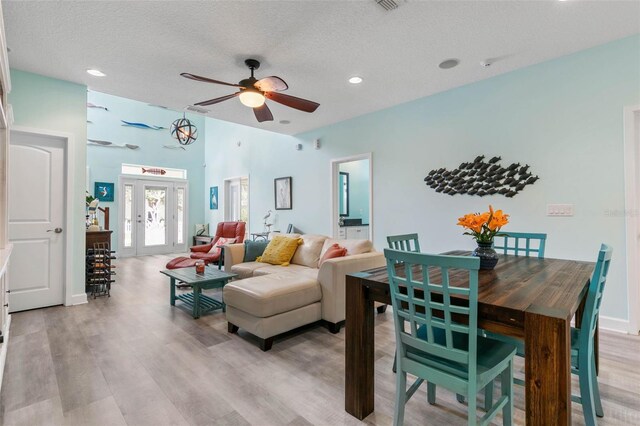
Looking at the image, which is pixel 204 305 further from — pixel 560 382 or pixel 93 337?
pixel 560 382

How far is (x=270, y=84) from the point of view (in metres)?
2.86

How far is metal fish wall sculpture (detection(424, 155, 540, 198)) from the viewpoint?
11.5 feet

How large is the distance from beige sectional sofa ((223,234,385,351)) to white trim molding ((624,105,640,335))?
2.25 m

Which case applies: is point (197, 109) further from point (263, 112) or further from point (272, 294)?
point (272, 294)

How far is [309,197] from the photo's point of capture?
594 centimetres

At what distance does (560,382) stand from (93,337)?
3.44m

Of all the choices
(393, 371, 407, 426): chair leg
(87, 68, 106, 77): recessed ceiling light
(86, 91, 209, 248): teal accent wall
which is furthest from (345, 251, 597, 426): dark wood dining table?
(86, 91, 209, 248): teal accent wall

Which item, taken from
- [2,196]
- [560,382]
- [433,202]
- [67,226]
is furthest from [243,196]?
[560,382]

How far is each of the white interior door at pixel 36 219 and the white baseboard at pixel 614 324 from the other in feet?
19.3

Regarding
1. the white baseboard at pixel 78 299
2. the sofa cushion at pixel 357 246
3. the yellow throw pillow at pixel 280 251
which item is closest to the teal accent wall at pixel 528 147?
the sofa cushion at pixel 357 246

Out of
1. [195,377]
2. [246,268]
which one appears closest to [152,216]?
[246,268]

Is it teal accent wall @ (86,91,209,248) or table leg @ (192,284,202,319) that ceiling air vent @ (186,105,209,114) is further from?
teal accent wall @ (86,91,209,248)

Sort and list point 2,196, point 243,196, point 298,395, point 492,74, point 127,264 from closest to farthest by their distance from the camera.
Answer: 1. point 298,395
2. point 2,196
3. point 492,74
4. point 127,264
5. point 243,196

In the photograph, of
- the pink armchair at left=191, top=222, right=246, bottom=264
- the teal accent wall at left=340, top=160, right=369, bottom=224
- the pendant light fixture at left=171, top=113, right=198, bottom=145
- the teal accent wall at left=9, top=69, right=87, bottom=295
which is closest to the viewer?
the teal accent wall at left=9, top=69, right=87, bottom=295
